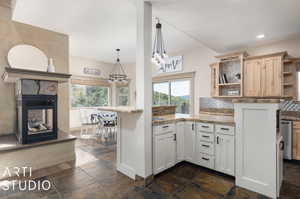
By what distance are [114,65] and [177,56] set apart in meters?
3.23

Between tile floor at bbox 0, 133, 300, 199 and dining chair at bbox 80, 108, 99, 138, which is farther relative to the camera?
dining chair at bbox 80, 108, 99, 138

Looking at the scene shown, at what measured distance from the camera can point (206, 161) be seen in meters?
2.71

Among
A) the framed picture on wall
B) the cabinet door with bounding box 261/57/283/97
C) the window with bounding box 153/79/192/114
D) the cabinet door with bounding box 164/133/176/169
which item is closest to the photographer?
the cabinet door with bounding box 164/133/176/169

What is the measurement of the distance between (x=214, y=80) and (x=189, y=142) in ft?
7.24

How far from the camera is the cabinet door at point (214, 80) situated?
4.25 metres

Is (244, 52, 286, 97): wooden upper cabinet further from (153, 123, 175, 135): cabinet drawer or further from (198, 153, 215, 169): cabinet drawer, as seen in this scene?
(153, 123, 175, 135): cabinet drawer

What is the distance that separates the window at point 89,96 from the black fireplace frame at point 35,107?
332 centimetres

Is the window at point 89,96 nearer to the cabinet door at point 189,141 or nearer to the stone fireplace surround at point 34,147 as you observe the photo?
the stone fireplace surround at point 34,147

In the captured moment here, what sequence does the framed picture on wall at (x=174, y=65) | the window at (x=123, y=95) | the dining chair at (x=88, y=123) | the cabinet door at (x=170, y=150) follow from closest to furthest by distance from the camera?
the cabinet door at (x=170, y=150)
the dining chair at (x=88, y=123)
the framed picture on wall at (x=174, y=65)
the window at (x=123, y=95)

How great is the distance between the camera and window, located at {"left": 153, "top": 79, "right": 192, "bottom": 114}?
525cm

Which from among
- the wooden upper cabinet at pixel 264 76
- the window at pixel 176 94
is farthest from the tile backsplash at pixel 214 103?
the wooden upper cabinet at pixel 264 76

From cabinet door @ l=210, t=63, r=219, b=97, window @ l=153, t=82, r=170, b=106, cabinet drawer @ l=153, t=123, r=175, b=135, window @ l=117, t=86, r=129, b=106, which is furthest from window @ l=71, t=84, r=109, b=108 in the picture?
cabinet drawer @ l=153, t=123, r=175, b=135

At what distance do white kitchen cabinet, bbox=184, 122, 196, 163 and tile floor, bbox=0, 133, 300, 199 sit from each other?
0.61 ft

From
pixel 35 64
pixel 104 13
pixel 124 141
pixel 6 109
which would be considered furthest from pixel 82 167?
pixel 104 13
